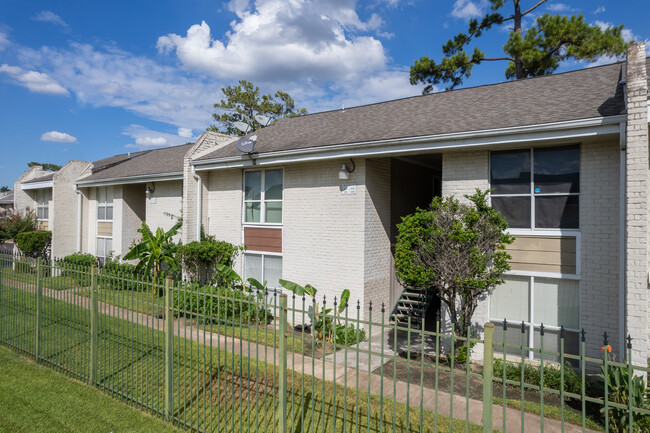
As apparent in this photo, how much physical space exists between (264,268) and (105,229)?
1141cm

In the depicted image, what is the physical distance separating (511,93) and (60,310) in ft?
39.0

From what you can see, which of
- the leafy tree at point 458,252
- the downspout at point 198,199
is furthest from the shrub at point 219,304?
the downspout at point 198,199

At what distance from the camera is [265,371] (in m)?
5.14

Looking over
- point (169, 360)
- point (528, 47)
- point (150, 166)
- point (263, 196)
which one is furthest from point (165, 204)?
point (528, 47)

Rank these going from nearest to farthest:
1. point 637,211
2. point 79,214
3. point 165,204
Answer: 1. point 637,211
2. point 165,204
3. point 79,214

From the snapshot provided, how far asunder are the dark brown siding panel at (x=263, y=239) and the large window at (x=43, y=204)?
17.3 meters

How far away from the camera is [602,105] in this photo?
836 centimetres

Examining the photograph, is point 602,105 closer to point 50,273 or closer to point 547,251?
point 547,251

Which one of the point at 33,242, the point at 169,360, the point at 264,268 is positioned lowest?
the point at 169,360

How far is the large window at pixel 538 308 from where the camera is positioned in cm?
848

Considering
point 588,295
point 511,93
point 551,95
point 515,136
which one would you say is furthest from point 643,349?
point 511,93

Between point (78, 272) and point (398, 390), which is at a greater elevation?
point (78, 272)

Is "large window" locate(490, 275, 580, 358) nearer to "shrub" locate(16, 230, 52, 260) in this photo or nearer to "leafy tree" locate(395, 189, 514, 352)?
"leafy tree" locate(395, 189, 514, 352)

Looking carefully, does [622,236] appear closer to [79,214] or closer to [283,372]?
[283,372]
